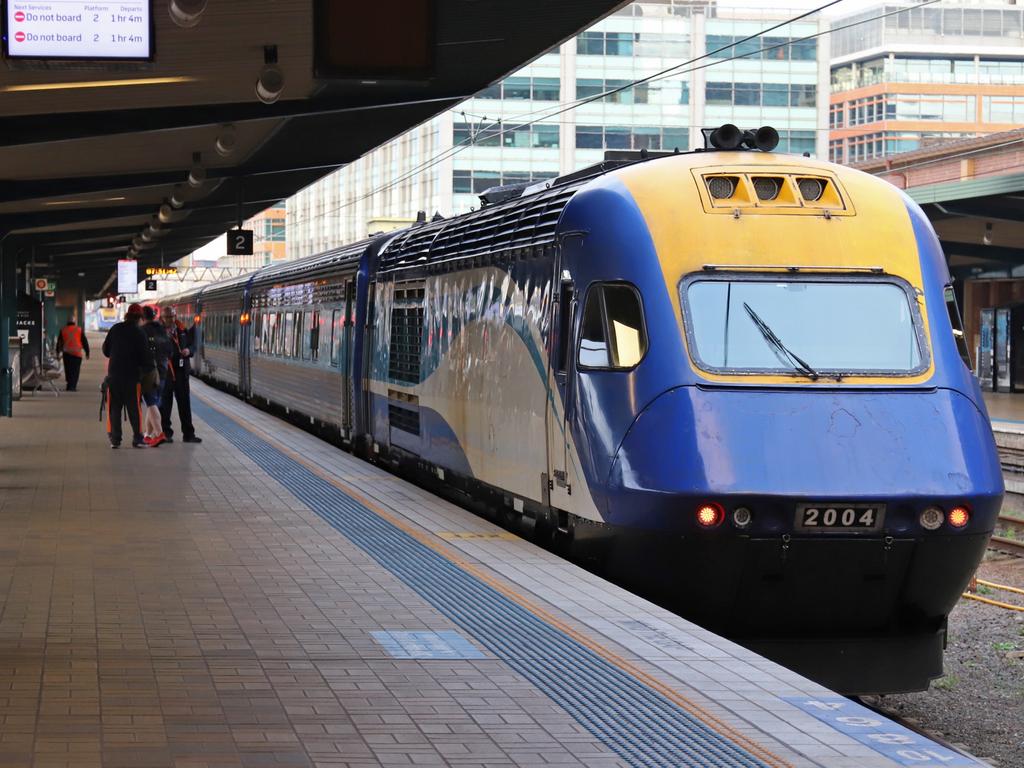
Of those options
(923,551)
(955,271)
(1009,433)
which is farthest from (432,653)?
(955,271)

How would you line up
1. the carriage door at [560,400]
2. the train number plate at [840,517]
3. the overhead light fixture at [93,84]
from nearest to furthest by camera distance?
the train number plate at [840,517], the carriage door at [560,400], the overhead light fixture at [93,84]

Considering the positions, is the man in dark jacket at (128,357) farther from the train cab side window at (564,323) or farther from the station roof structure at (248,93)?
the train cab side window at (564,323)

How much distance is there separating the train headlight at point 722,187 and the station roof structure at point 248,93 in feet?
6.61

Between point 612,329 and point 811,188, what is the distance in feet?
5.11

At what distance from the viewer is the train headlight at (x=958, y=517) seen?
28.3 ft

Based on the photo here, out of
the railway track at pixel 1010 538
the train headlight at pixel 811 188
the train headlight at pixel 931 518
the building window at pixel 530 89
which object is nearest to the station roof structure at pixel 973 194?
the railway track at pixel 1010 538

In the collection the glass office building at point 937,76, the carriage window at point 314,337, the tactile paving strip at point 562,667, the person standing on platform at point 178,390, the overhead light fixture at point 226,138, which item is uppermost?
the glass office building at point 937,76

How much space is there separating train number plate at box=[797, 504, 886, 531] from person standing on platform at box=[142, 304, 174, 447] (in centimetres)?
1294

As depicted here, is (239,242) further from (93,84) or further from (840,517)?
(840,517)

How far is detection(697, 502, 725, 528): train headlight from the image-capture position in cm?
850

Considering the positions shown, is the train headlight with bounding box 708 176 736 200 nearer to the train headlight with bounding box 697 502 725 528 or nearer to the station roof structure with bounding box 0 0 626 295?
the station roof structure with bounding box 0 0 626 295

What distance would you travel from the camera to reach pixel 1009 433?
2622 centimetres

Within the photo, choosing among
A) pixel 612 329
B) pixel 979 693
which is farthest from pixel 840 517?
pixel 979 693

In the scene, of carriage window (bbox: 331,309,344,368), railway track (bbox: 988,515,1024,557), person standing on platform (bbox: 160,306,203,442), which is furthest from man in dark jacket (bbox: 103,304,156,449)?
railway track (bbox: 988,515,1024,557)
